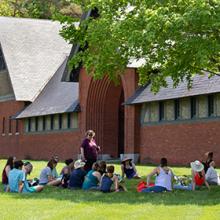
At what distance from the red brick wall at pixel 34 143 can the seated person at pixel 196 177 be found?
2147 centimetres

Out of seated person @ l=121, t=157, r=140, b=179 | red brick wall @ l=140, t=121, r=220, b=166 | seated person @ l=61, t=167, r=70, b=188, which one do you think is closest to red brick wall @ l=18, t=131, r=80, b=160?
red brick wall @ l=140, t=121, r=220, b=166

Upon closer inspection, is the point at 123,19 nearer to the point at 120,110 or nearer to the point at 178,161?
the point at 178,161

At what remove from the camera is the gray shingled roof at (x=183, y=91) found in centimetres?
2778

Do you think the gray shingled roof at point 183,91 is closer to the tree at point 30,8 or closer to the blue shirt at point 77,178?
the blue shirt at point 77,178

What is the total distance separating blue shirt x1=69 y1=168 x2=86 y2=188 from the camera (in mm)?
17922

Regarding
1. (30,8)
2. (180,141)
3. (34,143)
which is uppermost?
(30,8)

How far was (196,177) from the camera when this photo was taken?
1777 cm

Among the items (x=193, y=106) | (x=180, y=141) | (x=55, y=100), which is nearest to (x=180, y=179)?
(x=193, y=106)

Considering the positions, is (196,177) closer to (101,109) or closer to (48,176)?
(48,176)

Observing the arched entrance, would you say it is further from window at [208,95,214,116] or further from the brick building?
window at [208,95,214,116]

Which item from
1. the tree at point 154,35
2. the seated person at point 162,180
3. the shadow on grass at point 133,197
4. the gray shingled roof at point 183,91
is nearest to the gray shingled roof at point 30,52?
the gray shingled roof at point 183,91

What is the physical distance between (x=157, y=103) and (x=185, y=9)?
16.5 m

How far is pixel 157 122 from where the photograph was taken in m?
31.7

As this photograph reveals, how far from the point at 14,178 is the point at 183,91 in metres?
13.9
